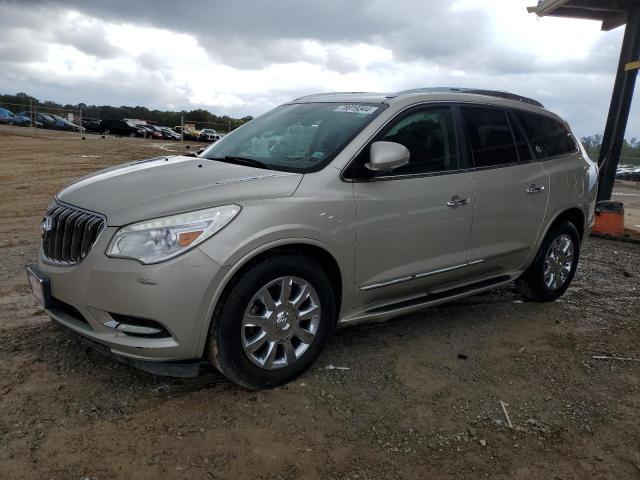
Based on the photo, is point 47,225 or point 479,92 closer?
point 47,225

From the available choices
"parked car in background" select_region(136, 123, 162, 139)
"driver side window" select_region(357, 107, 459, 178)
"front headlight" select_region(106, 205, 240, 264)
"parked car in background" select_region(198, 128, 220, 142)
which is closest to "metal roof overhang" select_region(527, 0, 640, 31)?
"driver side window" select_region(357, 107, 459, 178)

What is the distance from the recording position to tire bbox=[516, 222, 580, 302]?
508cm

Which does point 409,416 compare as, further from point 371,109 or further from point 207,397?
point 371,109

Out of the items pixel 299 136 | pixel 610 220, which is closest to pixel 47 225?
pixel 299 136

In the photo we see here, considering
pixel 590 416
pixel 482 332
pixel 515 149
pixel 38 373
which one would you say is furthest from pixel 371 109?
pixel 38 373

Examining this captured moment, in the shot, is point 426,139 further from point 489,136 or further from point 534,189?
point 534,189

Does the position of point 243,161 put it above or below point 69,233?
above

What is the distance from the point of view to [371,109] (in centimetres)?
390

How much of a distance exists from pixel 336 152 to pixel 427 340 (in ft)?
5.30

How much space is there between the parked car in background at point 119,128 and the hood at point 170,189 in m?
40.4

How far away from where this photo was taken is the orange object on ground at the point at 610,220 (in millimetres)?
8820

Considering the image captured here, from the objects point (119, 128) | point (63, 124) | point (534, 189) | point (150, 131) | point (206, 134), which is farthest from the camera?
point (150, 131)

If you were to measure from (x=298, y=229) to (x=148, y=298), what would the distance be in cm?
90

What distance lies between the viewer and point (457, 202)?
4047 mm
